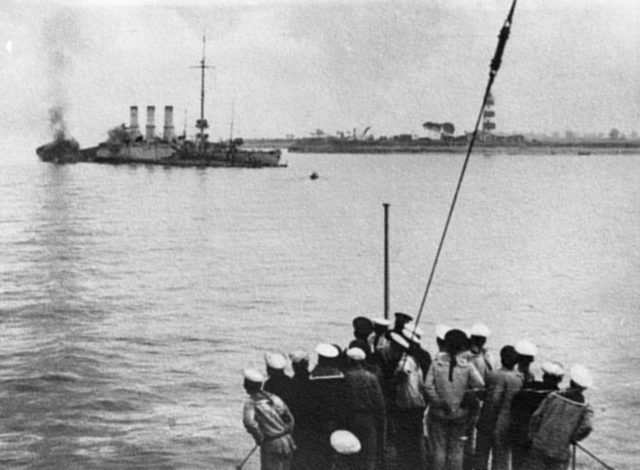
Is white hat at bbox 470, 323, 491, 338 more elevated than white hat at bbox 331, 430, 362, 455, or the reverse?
white hat at bbox 470, 323, 491, 338

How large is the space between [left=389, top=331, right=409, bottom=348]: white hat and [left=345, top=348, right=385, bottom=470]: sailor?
0.71 meters

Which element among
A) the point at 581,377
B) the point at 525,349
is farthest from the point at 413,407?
the point at 581,377

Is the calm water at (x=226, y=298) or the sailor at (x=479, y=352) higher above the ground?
the sailor at (x=479, y=352)

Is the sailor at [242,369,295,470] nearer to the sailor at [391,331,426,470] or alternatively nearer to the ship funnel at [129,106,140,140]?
the sailor at [391,331,426,470]

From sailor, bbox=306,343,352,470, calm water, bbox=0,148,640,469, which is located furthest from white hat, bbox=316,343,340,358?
calm water, bbox=0,148,640,469

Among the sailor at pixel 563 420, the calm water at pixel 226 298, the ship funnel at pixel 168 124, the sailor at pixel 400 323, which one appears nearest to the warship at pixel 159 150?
the ship funnel at pixel 168 124

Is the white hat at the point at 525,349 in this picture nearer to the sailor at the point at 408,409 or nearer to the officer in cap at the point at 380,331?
the sailor at the point at 408,409

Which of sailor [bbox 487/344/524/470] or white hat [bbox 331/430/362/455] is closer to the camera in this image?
white hat [bbox 331/430/362/455]

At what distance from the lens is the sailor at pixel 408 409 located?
704 cm

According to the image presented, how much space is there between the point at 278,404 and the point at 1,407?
10.8 meters

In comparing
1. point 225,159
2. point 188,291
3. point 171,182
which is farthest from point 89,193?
point 188,291

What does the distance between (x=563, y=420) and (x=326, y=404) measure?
1798mm

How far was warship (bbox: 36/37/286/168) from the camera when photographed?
372ft

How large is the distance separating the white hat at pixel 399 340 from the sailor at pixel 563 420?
141 cm
